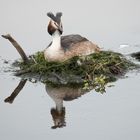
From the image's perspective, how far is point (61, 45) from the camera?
17734 mm

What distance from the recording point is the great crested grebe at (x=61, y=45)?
17.5 meters

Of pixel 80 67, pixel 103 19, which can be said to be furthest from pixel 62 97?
pixel 103 19

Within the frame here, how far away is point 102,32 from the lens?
67.9 feet

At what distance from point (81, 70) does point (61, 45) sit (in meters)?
0.94

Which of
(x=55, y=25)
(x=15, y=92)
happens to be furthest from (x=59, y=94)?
(x=55, y=25)

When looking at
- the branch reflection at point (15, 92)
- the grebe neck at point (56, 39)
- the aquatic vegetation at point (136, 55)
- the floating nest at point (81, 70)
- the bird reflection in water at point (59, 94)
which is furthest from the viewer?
the aquatic vegetation at point (136, 55)

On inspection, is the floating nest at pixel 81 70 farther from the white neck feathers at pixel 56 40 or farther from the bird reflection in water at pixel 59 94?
the white neck feathers at pixel 56 40

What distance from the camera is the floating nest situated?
1670 centimetres

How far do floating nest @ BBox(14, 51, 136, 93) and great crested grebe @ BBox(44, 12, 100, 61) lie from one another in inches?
7.0

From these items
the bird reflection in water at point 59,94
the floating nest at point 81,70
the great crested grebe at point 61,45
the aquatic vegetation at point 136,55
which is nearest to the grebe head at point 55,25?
the great crested grebe at point 61,45

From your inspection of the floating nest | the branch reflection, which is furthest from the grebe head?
the branch reflection

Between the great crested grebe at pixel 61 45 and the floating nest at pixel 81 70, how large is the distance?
0.58 feet

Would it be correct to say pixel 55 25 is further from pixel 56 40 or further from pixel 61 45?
pixel 61 45

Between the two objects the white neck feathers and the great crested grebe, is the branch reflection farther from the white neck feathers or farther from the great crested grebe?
the white neck feathers
